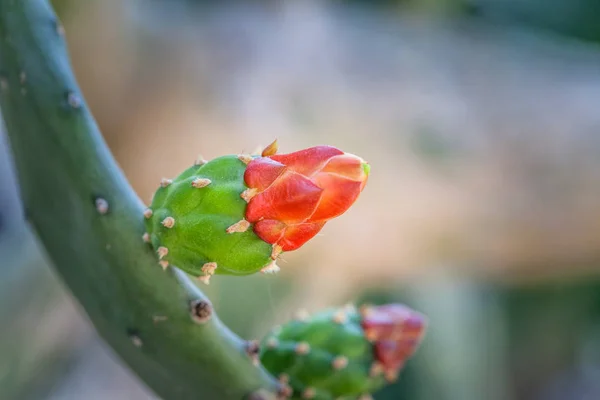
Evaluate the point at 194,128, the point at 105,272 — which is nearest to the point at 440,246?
the point at 194,128

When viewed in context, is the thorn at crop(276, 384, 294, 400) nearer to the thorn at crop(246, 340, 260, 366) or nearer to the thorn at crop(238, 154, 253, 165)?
the thorn at crop(246, 340, 260, 366)

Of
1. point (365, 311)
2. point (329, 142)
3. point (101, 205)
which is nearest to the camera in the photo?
point (101, 205)

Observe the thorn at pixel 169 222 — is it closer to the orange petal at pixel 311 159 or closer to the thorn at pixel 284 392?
the orange petal at pixel 311 159

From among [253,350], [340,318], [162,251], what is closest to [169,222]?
[162,251]

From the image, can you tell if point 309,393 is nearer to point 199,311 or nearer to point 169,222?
point 199,311

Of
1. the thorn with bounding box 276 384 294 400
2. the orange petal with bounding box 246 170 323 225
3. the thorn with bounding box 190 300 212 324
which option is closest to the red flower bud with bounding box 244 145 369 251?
the orange petal with bounding box 246 170 323 225

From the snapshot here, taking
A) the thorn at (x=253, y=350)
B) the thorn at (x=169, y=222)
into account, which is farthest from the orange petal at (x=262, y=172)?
the thorn at (x=253, y=350)
